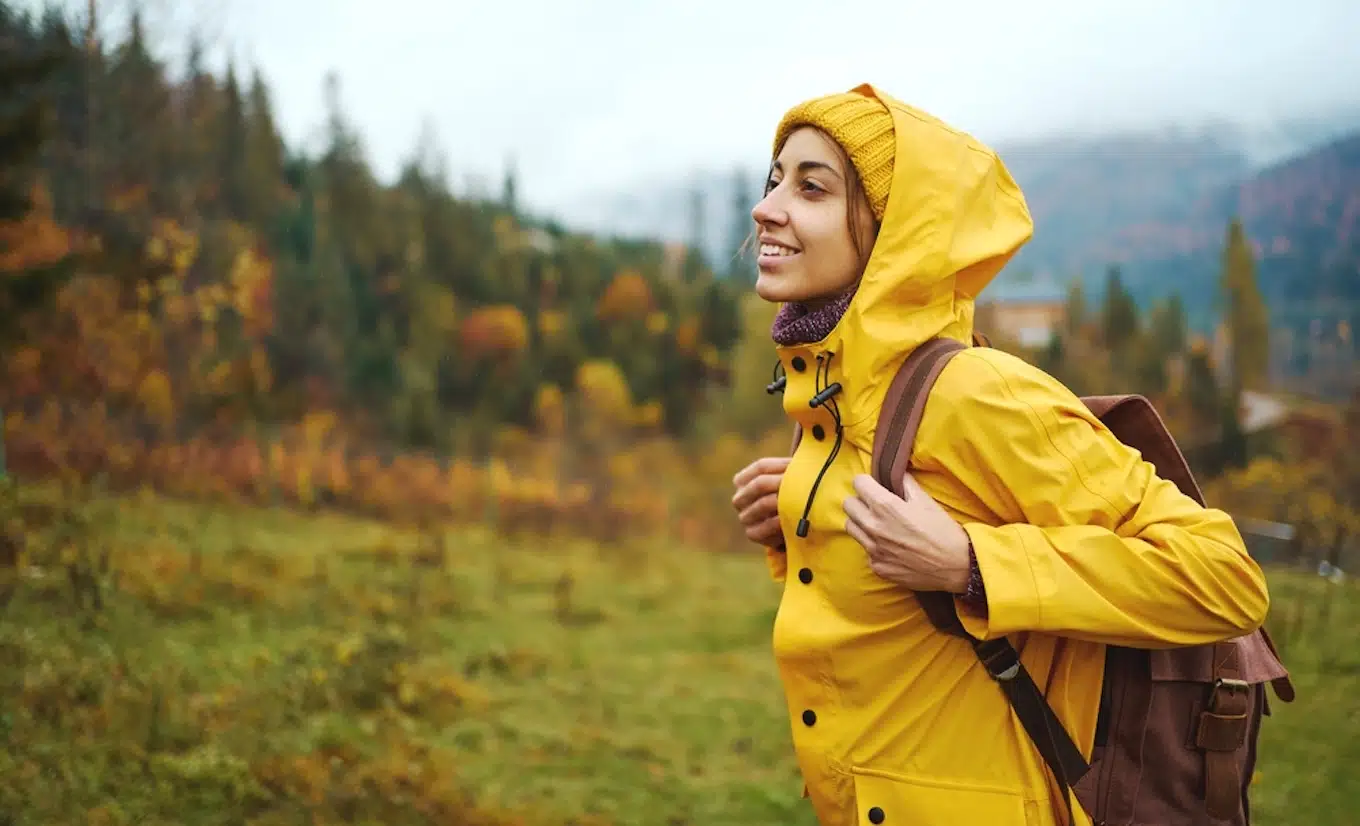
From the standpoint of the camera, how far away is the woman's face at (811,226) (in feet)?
6.04

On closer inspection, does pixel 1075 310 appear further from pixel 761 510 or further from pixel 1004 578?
pixel 1004 578

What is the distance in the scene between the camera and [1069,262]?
1345 cm

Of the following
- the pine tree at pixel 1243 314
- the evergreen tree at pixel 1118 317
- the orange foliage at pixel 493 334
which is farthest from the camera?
the orange foliage at pixel 493 334

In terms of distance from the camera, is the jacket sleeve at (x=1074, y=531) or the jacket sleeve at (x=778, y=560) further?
the jacket sleeve at (x=778, y=560)

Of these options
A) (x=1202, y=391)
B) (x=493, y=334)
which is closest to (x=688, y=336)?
(x=493, y=334)

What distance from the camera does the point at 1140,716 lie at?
168 centimetres

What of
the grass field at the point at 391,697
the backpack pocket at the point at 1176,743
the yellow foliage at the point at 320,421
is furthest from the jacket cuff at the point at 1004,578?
the yellow foliage at the point at 320,421

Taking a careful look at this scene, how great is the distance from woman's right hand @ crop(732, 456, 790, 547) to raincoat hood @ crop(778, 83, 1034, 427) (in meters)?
0.49

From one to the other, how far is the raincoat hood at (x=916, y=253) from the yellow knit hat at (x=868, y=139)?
0.03m

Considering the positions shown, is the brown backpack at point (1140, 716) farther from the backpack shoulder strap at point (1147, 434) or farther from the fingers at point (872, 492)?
the backpack shoulder strap at point (1147, 434)

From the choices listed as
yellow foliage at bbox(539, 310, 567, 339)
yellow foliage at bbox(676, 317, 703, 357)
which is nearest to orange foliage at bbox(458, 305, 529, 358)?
yellow foliage at bbox(539, 310, 567, 339)

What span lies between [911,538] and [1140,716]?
0.54m

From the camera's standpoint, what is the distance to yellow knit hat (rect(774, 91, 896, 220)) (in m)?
1.79

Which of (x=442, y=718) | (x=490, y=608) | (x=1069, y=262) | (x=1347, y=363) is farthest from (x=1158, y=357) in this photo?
(x=442, y=718)
